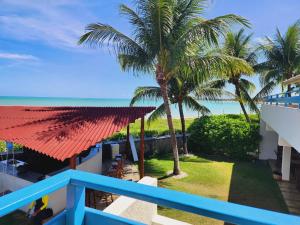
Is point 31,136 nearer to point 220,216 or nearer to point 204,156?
point 220,216

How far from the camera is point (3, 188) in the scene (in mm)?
10445

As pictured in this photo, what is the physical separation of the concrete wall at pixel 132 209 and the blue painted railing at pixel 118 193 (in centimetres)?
224

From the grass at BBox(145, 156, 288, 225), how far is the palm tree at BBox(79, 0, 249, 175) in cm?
423

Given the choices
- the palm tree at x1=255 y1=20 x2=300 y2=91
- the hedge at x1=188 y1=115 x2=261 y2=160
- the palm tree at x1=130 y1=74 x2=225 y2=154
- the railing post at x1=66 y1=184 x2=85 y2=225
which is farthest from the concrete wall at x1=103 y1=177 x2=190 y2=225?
the palm tree at x1=255 y1=20 x2=300 y2=91

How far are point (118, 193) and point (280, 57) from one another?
21.3 meters

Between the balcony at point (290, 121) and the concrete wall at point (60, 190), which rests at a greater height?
the balcony at point (290, 121)

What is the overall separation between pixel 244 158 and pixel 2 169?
1272 centimetres

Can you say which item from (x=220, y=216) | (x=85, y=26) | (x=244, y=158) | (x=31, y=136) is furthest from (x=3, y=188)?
(x=244, y=158)

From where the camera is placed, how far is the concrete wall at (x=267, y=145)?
16.8m

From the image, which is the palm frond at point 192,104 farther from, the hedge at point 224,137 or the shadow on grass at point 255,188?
the shadow on grass at point 255,188

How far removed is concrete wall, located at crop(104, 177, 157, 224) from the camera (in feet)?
13.3

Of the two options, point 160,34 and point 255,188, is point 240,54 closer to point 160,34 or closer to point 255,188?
point 160,34

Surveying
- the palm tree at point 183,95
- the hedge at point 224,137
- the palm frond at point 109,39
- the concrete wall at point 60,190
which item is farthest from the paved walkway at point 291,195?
the palm frond at point 109,39

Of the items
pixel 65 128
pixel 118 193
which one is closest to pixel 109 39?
pixel 65 128
